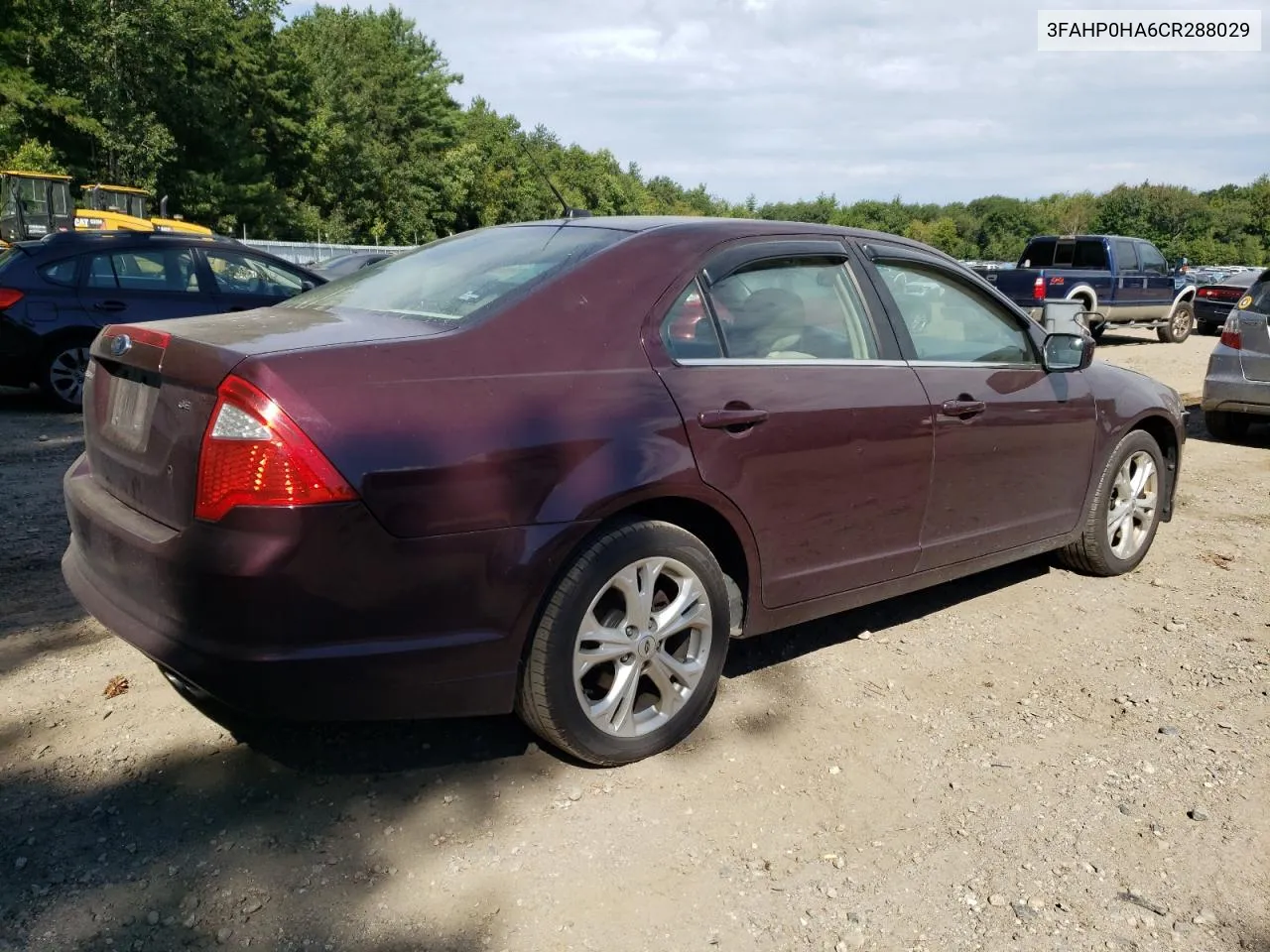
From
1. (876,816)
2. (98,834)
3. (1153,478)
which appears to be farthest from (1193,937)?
(1153,478)

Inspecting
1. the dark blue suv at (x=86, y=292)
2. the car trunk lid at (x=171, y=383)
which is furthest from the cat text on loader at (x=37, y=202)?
the car trunk lid at (x=171, y=383)

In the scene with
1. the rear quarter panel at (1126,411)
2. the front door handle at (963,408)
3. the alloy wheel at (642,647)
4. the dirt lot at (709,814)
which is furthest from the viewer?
the rear quarter panel at (1126,411)

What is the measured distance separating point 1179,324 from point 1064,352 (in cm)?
1850

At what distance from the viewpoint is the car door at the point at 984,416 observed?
13.3 ft

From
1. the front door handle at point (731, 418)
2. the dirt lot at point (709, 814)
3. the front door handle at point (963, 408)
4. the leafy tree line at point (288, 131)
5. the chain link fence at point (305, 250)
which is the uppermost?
the leafy tree line at point (288, 131)

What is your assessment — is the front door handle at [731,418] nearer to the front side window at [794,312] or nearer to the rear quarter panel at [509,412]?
the rear quarter panel at [509,412]

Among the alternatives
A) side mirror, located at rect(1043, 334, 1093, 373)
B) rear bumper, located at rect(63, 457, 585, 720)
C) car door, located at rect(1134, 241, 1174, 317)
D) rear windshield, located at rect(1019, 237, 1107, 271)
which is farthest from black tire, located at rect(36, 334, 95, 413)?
car door, located at rect(1134, 241, 1174, 317)

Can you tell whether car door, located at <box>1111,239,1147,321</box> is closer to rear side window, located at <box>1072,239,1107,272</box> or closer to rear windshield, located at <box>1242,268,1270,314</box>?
rear side window, located at <box>1072,239,1107,272</box>

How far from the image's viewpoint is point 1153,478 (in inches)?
212

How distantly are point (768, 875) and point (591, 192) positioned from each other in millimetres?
93786

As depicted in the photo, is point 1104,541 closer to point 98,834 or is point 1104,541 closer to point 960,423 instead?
point 960,423

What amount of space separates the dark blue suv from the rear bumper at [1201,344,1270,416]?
26.9 feet

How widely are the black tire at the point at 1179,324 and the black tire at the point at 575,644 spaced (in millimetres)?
20199

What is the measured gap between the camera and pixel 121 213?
2241 cm
